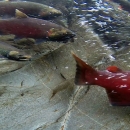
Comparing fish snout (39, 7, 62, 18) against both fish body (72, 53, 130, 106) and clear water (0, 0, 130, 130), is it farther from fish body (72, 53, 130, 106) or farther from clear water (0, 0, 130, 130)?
fish body (72, 53, 130, 106)

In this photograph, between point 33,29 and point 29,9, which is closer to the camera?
point 33,29

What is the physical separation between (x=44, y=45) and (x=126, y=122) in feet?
7.67

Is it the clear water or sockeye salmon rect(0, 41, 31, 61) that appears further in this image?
sockeye salmon rect(0, 41, 31, 61)

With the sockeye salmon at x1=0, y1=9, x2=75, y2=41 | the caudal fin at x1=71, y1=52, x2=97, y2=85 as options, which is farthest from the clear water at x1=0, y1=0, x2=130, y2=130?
the caudal fin at x1=71, y1=52, x2=97, y2=85

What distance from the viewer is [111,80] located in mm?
2475

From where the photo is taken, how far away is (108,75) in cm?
252

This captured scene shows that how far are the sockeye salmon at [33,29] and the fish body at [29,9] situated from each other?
107 cm

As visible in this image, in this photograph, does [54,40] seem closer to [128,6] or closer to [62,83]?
[62,83]

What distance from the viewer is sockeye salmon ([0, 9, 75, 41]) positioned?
400 cm

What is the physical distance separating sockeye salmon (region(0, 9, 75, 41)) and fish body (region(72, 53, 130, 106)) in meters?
1.65

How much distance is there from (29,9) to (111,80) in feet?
11.5

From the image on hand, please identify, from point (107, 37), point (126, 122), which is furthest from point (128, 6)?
point (126, 122)

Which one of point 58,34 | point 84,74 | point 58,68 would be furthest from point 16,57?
point 84,74

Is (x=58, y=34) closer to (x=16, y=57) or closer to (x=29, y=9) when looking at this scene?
(x=16, y=57)
